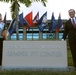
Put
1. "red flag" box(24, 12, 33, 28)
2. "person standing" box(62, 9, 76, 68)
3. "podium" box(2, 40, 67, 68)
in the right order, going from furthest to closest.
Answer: "red flag" box(24, 12, 33, 28) → "podium" box(2, 40, 67, 68) → "person standing" box(62, 9, 76, 68)

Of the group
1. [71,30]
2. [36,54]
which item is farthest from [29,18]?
[71,30]

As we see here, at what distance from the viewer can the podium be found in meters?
9.75

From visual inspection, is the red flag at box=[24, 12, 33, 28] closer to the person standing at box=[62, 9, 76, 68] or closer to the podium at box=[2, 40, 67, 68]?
the podium at box=[2, 40, 67, 68]

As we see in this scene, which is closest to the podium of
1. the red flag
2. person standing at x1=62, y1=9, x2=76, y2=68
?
person standing at x1=62, y1=9, x2=76, y2=68

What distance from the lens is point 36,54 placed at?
9789mm

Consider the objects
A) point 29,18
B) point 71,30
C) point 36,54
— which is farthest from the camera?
point 29,18

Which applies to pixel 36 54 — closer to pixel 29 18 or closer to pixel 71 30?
pixel 71 30

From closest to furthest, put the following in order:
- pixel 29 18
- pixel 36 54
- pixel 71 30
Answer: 1. pixel 71 30
2. pixel 36 54
3. pixel 29 18

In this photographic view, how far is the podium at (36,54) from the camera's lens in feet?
32.0

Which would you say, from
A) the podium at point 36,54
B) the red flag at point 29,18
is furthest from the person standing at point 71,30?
the red flag at point 29,18

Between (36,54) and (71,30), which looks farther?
(36,54)

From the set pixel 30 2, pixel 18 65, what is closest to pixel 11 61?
pixel 18 65

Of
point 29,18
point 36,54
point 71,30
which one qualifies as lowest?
point 36,54

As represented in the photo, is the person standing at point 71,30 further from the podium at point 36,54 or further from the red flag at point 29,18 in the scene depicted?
the red flag at point 29,18
